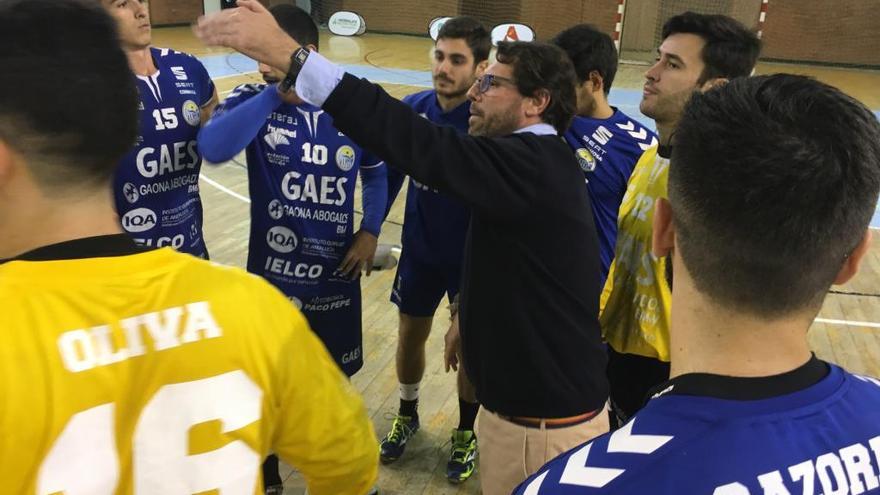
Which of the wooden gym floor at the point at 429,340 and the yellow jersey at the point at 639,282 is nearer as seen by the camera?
the yellow jersey at the point at 639,282

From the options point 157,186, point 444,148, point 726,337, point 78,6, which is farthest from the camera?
point 157,186

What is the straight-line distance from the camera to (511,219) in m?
2.04

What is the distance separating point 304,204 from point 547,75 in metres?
1.17

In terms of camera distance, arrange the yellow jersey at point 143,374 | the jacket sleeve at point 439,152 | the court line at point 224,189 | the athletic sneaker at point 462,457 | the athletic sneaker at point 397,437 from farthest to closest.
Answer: the court line at point 224,189 → the athletic sneaker at point 397,437 → the athletic sneaker at point 462,457 → the jacket sleeve at point 439,152 → the yellow jersey at point 143,374

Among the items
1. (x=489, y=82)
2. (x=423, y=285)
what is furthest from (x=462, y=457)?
(x=489, y=82)

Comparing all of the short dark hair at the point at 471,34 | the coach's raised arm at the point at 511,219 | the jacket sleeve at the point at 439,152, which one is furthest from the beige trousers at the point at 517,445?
the short dark hair at the point at 471,34

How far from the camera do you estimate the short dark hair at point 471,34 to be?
12.2ft

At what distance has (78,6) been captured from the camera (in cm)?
113

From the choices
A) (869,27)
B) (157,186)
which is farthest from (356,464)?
(869,27)

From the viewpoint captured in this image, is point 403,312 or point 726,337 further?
point 403,312

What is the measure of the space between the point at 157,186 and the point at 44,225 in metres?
1.69

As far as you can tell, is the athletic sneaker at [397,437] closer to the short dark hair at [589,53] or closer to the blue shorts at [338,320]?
the blue shorts at [338,320]

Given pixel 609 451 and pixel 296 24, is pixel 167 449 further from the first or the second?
pixel 296 24

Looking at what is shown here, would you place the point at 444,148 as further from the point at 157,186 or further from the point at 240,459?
the point at 157,186
